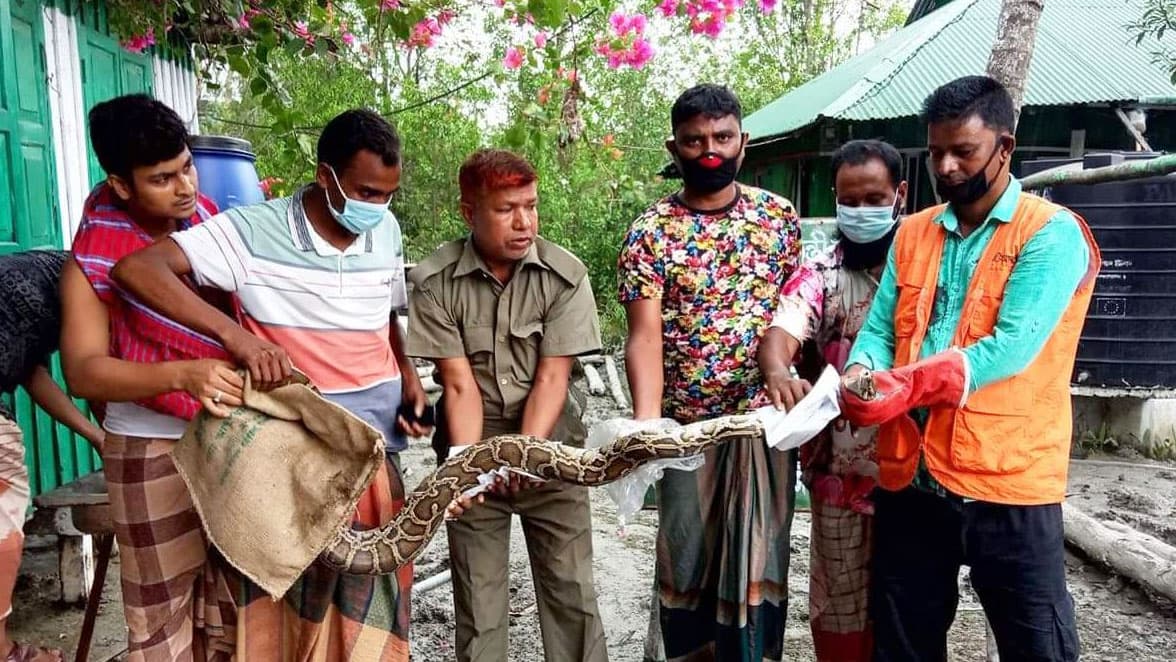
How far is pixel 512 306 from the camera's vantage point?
3.21m

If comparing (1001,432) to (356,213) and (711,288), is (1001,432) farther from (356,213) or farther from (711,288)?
(356,213)

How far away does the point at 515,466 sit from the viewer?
300 cm

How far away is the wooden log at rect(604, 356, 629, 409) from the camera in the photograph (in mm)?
9641

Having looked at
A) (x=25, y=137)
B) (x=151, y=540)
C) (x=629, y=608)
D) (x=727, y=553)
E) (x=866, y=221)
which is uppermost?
(x=25, y=137)

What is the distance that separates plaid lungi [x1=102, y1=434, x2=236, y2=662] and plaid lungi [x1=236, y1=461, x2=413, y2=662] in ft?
0.65

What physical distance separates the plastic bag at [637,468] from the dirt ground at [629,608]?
134cm

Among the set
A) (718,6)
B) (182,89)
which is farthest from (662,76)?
(718,6)

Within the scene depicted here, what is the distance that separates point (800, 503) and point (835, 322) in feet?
8.99

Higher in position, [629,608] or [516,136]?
[516,136]

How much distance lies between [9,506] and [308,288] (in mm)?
1308

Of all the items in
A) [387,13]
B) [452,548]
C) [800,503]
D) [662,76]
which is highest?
[662,76]

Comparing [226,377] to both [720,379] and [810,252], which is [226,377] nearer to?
[720,379]

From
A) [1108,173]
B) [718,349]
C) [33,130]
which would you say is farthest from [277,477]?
Answer: [1108,173]

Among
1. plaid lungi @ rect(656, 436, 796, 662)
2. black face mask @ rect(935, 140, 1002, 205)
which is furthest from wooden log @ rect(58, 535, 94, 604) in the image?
black face mask @ rect(935, 140, 1002, 205)
